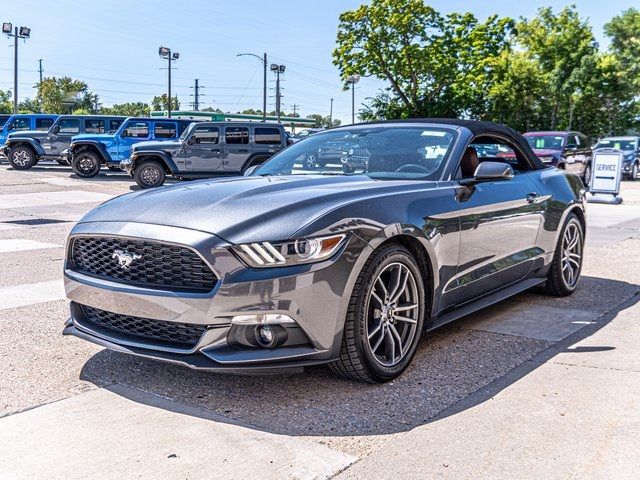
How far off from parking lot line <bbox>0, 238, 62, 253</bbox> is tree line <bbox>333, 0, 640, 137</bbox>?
115 feet

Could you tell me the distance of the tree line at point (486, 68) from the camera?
39781mm

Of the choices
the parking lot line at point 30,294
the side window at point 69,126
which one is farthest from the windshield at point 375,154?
the side window at point 69,126

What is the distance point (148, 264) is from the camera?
11.0ft

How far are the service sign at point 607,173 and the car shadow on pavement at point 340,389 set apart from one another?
1305 centimetres

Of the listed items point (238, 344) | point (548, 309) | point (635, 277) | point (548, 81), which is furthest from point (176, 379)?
point (548, 81)

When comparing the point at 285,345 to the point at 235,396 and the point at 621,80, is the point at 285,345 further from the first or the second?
the point at 621,80

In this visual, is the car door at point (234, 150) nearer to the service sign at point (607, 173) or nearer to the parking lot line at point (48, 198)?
the parking lot line at point (48, 198)

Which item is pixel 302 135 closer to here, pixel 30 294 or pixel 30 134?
pixel 30 134

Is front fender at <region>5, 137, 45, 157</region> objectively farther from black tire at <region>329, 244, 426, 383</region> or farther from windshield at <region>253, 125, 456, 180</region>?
black tire at <region>329, 244, 426, 383</region>

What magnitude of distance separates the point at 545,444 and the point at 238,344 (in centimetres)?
148

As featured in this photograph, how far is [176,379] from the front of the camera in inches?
146

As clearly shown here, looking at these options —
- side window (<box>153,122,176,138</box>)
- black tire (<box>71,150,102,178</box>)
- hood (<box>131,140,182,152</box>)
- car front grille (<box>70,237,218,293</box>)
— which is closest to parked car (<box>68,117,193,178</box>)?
black tire (<box>71,150,102,178</box>)

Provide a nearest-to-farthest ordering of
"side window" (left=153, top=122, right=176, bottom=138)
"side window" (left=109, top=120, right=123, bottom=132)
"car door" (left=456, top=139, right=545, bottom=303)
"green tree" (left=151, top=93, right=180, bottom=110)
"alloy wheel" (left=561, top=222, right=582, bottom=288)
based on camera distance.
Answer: "car door" (left=456, top=139, right=545, bottom=303), "alloy wheel" (left=561, top=222, right=582, bottom=288), "side window" (left=153, top=122, right=176, bottom=138), "side window" (left=109, top=120, right=123, bottom=132), "green tree" (left=151, top=93, right=180, bottom=110)

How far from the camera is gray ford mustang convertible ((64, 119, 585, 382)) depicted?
3.16 m
